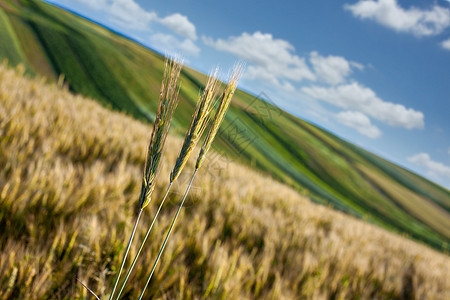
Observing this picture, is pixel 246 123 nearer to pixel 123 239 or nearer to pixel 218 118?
pixel 123 239

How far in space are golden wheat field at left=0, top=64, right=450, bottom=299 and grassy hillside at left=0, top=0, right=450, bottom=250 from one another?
4.63 m

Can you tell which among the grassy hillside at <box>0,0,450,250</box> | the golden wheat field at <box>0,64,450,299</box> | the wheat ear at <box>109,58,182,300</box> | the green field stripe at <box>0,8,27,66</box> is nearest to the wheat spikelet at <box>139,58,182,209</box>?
the wheat ear at <box>109,58,182,300</box>

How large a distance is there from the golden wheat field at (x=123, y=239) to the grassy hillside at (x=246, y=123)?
463 centimetres

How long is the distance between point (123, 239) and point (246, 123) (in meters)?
9.61

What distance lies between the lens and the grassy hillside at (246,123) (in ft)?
37.6

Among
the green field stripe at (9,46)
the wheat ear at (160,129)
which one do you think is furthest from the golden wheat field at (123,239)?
the green field stripe at (9,46)

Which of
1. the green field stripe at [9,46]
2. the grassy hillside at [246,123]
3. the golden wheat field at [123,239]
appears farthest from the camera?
the grassy hillside at [246,123]

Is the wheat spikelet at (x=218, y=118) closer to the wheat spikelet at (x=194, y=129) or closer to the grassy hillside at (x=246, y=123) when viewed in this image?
the wheat spikelet at (x=194, y=129)

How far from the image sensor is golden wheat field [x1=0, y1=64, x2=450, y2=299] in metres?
0.98

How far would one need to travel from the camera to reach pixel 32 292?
803 millimetres

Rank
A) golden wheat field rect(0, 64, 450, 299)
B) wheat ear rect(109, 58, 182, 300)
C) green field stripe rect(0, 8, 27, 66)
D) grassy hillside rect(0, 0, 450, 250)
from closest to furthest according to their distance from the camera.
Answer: wheat ear rect(109, 58, 182, 300)
golden wheat field rect(0, 64, 450, 299)
green field stripe rect(0, 8, 27, 66)
grassy hillside rect(0, 0, 450, 250)

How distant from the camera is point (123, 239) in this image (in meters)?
1.11

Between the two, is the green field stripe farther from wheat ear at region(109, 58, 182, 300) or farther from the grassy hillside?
wheat ear at region(109, 58, 182, 300)

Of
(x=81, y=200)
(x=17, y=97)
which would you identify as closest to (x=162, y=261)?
(x=81, y=200)
